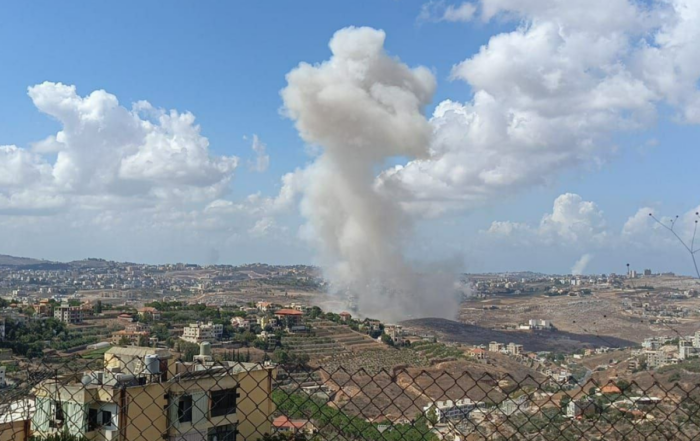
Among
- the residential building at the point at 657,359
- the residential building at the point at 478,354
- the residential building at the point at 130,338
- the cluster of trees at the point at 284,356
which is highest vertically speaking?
the residential building at the point at 130,338

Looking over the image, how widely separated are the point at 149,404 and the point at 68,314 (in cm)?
3804

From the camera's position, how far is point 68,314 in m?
39.6

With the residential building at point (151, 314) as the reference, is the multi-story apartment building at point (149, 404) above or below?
above

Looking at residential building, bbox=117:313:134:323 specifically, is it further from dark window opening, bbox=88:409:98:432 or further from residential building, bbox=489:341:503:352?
dark window opening, bbox=88:409:98:432

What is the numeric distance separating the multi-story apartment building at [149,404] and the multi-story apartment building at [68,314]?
115ft

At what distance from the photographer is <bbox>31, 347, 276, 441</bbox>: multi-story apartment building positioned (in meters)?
4.04

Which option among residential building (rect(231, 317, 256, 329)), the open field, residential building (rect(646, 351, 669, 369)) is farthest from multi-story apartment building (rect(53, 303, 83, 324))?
the open field

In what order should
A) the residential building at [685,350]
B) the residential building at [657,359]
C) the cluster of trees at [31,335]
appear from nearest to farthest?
1. the residential building at [657,359]
2. the residential building at [685,350]
3. the cluster of trees at [31,335]

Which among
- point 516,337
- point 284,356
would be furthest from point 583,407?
point 516,337

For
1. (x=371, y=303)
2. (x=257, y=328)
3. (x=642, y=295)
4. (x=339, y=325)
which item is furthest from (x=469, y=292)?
(x=257, y=328)

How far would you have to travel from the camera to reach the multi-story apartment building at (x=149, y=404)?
4.04 meters

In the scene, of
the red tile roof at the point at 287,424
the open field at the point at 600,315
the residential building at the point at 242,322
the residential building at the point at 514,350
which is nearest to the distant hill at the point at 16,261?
the open field at the point at 600,315

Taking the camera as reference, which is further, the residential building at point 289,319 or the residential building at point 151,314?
the residential building at point 289,319

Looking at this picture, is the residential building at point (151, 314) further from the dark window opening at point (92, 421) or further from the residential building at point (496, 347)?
the dark window opening at point (92, 421)
